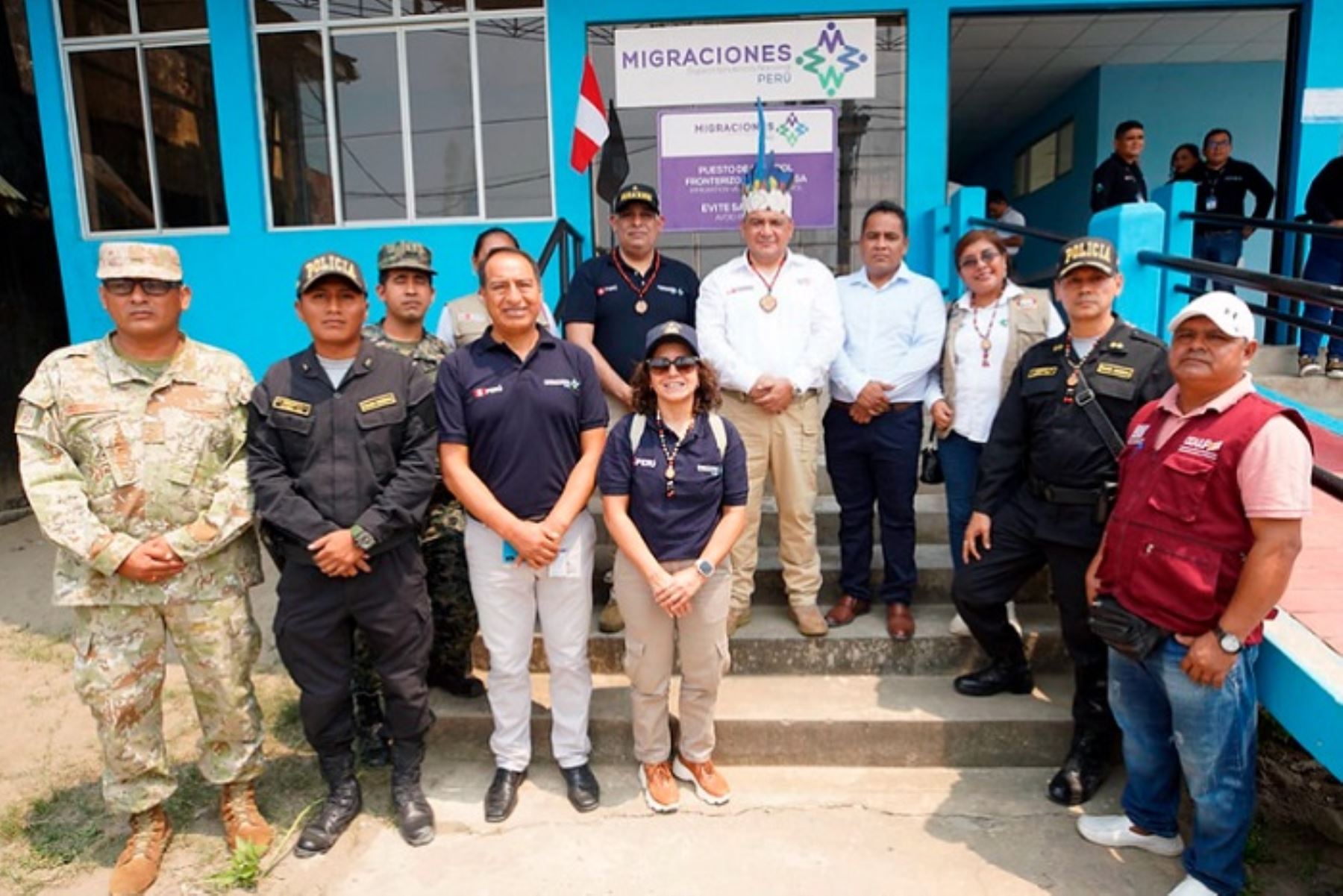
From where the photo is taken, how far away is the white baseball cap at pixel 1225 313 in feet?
7.42

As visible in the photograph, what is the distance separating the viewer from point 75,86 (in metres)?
6.67

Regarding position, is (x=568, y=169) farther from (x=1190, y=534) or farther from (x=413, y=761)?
(x=1190, y=534)

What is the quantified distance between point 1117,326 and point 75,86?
25.3ft

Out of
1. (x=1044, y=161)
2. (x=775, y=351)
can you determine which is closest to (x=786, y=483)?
(x=775, y=351)

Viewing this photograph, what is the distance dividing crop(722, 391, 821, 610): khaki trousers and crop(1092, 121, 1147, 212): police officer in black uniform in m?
4.62

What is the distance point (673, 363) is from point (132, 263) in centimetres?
176

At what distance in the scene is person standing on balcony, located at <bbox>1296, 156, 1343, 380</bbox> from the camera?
5645 mm

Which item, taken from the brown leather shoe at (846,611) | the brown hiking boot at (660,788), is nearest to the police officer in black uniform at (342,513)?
the brown hiking boot at (660,788)

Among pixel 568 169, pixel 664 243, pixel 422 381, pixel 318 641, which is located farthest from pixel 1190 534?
pixel 568 169

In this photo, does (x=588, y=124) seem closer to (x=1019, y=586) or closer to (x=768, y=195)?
(x=768, y=195)

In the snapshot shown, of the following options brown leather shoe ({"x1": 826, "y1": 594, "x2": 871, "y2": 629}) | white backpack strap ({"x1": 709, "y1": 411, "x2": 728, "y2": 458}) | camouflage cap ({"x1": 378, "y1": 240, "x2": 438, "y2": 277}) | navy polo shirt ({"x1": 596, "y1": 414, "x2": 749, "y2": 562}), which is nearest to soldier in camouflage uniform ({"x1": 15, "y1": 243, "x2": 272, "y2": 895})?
camouflage cap ({"x1": 378, "y1": 240, "x2": 438, "y2": 277})

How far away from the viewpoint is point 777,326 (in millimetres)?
3574

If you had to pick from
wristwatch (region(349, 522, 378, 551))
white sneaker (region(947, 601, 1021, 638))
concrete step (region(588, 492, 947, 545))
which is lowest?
white sneaker (region(947, 601, 1021, 638))

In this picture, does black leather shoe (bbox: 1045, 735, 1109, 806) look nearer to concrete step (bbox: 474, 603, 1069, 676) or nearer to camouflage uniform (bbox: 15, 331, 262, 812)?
concrete step (bbox: 474, 603, 1069, 676)
